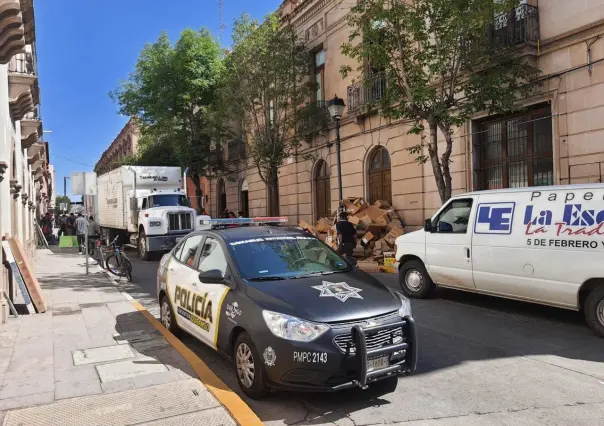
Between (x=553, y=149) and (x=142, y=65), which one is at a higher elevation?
(x=142, y=65)

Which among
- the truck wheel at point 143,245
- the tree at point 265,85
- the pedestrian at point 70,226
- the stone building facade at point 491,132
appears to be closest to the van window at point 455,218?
the stone building facade at point 491,132

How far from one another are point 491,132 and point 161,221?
39.5 feet

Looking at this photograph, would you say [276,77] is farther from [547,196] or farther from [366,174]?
[547,196]

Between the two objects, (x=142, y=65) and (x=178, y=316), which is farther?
(x=142, y=65)

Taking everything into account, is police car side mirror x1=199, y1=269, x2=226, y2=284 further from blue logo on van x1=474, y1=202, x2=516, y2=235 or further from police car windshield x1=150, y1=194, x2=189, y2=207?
police car windshield x1=150, y1=194, x2=189, y2=207

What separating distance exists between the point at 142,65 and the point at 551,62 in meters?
21.0

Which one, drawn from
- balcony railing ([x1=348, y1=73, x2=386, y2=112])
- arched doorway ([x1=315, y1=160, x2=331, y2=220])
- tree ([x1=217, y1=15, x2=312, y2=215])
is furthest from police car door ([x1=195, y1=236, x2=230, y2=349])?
arched doorway ([x1=315, y1=160, x2=331, y2=220])

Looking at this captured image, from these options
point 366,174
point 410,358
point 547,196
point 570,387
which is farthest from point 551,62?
point 410,358

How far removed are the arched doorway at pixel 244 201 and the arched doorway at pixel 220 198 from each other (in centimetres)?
402

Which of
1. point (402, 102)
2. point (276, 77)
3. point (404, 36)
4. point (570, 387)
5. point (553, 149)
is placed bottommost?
point (570, 387)

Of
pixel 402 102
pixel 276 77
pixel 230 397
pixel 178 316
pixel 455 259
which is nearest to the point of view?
pixel 230 397

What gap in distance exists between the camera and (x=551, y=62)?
12.2 metres

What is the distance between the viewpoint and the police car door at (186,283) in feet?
18.8

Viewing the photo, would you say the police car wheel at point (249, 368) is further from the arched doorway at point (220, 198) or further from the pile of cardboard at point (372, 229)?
the arched doorway at point (220, 198)
